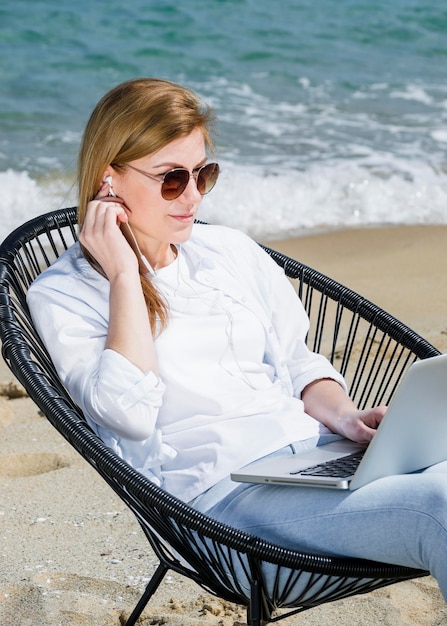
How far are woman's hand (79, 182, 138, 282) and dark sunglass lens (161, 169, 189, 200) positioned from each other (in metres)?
0.10

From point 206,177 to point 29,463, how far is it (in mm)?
1345

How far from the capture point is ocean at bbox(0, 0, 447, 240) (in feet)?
20.4

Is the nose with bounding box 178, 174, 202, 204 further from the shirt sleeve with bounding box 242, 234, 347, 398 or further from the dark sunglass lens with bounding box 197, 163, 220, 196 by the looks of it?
the shirt sleeve with bounding box 242, 234, 347, 398

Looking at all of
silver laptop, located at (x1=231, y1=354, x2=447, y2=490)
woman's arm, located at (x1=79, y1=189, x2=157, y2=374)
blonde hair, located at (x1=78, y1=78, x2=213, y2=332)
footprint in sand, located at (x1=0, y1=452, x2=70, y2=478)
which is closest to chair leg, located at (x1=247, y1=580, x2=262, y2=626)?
silver laptop, located at (x1=231, y1=354, x2=447, y2=490)

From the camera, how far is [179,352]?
207 centimetres

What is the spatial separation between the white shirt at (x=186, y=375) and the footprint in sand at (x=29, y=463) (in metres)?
1.11

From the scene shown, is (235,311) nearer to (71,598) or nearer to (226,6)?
(71,598)

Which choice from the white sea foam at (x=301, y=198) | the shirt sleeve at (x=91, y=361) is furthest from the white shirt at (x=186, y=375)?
the white sea foam at (x=301, y=198)

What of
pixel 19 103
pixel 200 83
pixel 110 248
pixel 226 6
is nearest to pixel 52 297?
pixel 110 248

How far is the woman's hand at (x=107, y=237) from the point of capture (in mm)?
2033

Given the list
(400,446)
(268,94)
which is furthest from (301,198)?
(400,446)

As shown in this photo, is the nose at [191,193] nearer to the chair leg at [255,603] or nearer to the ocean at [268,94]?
the chair leg at [255,603]

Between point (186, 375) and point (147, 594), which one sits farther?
point (147, 594)

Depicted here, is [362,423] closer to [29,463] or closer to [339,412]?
[339,412]
